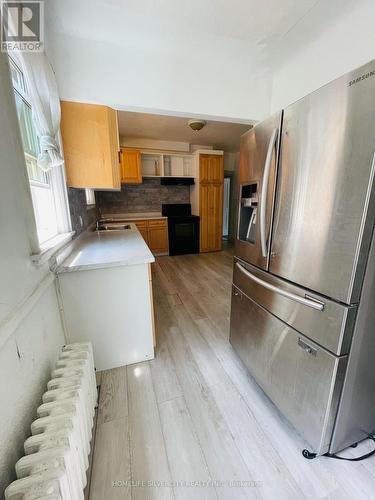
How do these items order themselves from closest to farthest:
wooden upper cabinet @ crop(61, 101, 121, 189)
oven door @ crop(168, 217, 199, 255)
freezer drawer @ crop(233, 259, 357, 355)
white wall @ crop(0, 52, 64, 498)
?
white wall @ crop(0, 52, 64, 498) → freezer drawer @ crop(233, 259, 357, 355) → wooden upper cabinet @ crop(61, 101, 121, 189) → oven door @ crop(168, 217, 199, 255)

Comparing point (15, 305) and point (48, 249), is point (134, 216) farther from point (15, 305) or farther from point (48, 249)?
point (15, 305)

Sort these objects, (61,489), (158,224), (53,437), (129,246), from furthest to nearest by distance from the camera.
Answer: (158,224)
(129,246)
(53,437)
(61,489)

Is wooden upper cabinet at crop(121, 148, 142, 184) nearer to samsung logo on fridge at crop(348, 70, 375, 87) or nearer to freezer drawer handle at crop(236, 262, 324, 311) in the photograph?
freezer drawer handle at crop(236, 262, 324, 311)

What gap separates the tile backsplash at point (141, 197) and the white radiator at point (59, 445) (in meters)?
4.37

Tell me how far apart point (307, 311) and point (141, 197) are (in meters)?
4.76

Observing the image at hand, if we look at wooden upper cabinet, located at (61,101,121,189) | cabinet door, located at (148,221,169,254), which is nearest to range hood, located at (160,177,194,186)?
cabinet door, located at (148,221,169,254)

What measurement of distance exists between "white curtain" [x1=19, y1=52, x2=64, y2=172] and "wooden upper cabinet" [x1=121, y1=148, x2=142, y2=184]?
Result: 327 cm

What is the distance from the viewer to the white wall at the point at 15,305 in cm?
74

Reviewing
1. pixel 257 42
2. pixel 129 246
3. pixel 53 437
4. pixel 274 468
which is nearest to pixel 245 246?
pixel 129 246

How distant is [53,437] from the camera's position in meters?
0.75

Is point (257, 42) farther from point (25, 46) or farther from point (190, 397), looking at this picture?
point (190, 397)

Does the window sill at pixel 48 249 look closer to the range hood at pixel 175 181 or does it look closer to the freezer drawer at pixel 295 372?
the freezer drawer at pixel 295 372

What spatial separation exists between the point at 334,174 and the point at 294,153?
25 centimetres

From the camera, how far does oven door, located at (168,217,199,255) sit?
16.5 ft
